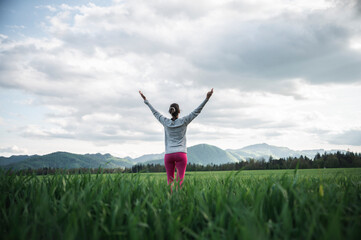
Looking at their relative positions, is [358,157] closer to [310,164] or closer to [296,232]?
[310,164]

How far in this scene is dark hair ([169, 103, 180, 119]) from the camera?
26.6 ft

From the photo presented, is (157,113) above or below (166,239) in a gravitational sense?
above

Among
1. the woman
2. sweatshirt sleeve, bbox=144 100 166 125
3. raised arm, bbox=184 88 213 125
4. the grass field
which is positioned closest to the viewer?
the grass field

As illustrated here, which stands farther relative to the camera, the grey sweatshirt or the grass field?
the grey sweatshirt

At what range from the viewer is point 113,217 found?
7.91 feet

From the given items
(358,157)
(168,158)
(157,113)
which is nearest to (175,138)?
(168,158)

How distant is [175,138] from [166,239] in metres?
5.71

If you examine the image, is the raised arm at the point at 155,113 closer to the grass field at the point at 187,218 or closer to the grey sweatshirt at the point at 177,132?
the grey sweatshirt at the point at 177,132

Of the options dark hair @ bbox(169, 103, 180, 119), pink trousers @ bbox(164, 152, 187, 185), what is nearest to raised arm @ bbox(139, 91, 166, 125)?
dark hair @ bbox(169, 103, 180, 119)

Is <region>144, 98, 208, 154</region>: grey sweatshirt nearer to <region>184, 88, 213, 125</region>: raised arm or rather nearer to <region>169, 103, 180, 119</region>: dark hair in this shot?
<region>184, 88, 213, 125</region>: raised arm

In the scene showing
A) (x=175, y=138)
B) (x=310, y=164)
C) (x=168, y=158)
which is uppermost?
(x=175, y=138)

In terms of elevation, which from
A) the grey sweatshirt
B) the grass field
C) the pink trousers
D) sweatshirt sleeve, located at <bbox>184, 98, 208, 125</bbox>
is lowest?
the grass field

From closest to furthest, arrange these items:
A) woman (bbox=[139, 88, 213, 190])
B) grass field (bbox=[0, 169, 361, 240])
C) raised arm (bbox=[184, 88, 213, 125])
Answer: grass field (bbox=[0, 169, 361, 240]), raised arm (bbox=[184, 88, 213, 125]), woman (bbox=[139, 88, 213, 190])

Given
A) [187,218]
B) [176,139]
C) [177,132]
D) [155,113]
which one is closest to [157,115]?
[155,113]
